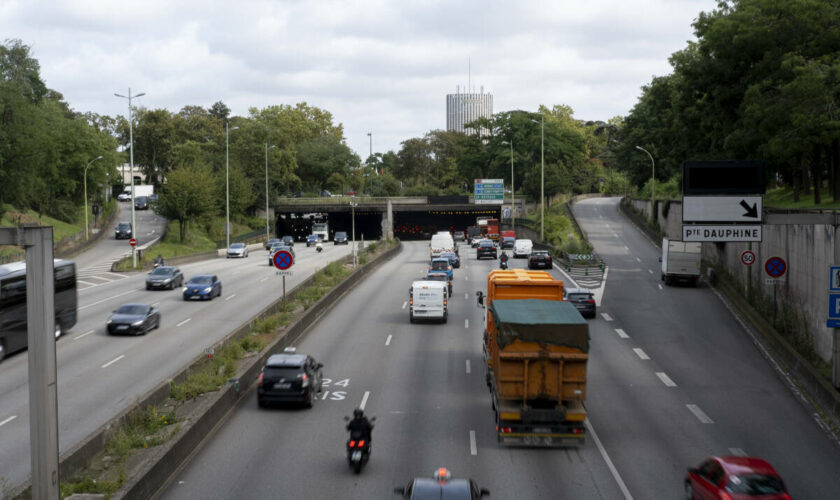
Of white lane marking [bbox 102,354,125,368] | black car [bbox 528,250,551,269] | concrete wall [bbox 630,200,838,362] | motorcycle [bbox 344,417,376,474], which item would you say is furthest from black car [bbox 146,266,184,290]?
motorcycle [bbox 344,417,376,474]

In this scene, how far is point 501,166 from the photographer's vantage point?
127562mm

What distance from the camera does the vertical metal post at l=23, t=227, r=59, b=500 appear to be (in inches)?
421

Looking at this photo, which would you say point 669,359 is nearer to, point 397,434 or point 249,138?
point 397,434

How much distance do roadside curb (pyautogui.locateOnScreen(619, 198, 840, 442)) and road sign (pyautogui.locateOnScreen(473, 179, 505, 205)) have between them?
204 feet

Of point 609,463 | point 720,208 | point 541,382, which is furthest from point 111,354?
point 720,208

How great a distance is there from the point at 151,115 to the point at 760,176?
127986 mm

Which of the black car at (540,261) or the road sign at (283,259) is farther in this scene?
the black car at (540,261)

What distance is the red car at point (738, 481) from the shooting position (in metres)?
13.0

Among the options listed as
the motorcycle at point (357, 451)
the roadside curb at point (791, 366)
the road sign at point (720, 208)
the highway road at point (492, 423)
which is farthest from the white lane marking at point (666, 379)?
the motorcycle at point (357, 451)

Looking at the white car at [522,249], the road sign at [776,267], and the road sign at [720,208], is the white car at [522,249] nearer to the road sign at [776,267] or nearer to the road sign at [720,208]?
the road sign at [776,267]

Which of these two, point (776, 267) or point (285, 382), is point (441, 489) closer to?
point (285, 382)

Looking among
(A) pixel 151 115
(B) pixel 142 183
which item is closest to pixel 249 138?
(A) pixel 151 115

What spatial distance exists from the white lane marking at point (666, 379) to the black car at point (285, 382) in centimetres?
1208

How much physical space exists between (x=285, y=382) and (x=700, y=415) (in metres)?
11.9
